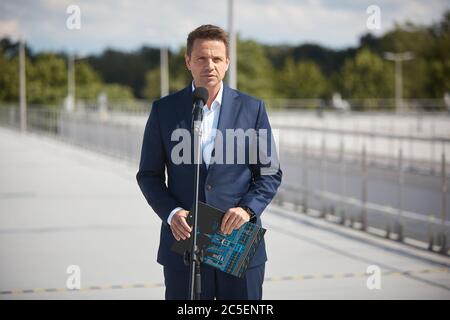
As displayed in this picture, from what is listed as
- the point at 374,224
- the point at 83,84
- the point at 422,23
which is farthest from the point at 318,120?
the point at 422,23

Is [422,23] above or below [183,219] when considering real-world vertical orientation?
above

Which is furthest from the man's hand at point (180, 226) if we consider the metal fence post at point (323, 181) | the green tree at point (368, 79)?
the green tree at point (368, 79)

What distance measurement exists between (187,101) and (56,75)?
69.9 meters

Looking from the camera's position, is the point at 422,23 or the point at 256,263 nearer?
the point at 256,263

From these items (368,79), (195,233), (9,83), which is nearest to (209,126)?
(195,233)

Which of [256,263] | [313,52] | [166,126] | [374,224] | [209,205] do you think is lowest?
[374,224]

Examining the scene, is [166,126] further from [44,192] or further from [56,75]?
[56,75]

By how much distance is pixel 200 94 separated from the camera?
11.7 feet

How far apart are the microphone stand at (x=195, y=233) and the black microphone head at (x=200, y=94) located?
41 millimetres

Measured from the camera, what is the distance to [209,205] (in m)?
3.52

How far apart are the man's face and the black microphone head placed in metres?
0.08

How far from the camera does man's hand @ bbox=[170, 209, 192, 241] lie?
11.7 ft

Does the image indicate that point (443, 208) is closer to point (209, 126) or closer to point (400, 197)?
point (400, 197)

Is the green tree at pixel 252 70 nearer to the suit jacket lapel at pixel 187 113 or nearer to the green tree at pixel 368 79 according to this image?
the green tree at pixel 368 79
